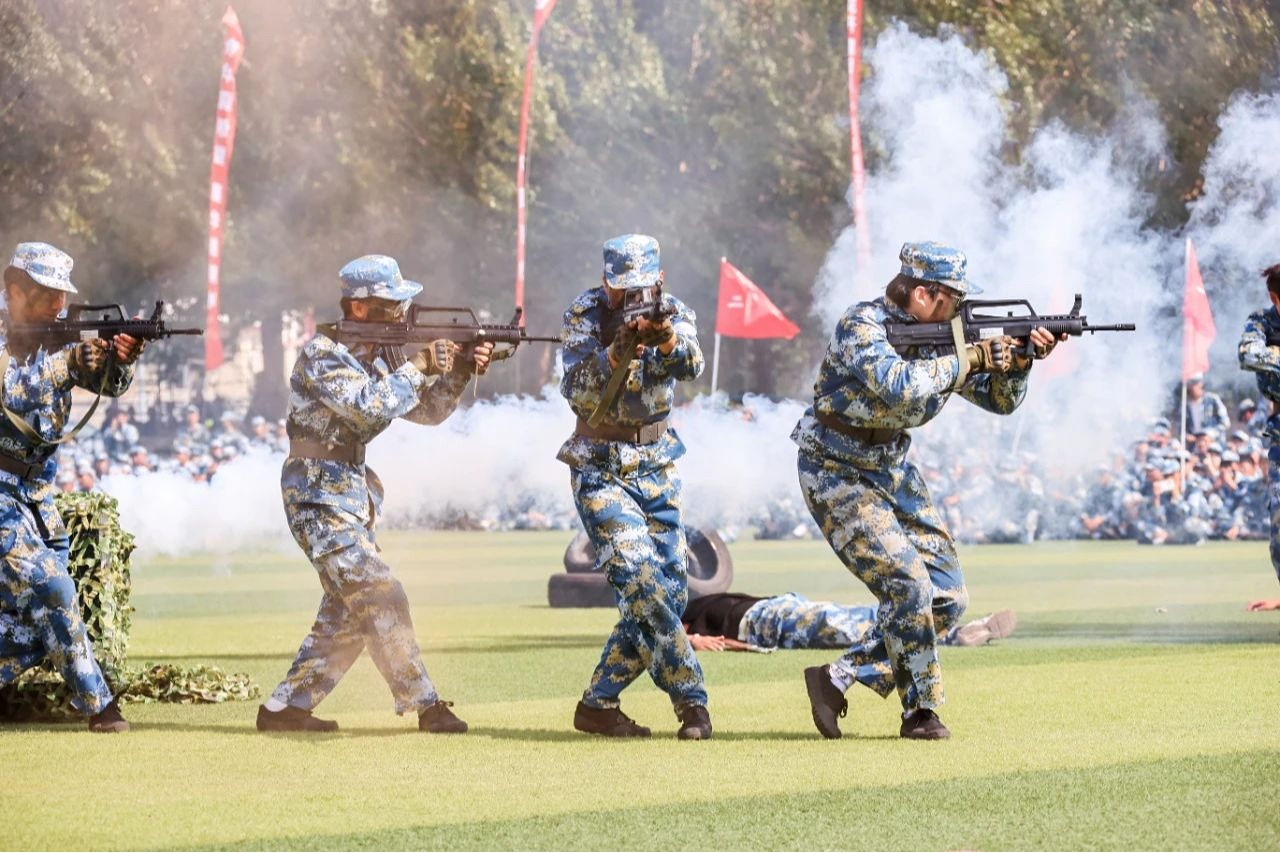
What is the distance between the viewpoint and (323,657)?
9.35 meters

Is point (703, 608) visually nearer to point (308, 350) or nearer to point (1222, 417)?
point (308, 350)

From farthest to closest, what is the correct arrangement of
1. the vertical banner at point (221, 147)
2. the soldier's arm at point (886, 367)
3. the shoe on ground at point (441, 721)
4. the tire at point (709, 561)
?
the vertical banner at point (221, 147) < the tire at point (709, 561) < the shoe on ground at point (441, 721) < the soldier's arm at point (886, 367)

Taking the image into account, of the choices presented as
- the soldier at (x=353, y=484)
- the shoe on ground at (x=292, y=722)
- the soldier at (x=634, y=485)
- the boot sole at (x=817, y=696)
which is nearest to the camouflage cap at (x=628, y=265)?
the soldier at (x=634, y=485)

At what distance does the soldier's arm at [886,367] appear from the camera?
8453mm

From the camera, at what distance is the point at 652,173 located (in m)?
36.5

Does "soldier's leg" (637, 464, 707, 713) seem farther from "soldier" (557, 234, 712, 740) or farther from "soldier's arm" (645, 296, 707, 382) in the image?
"soldier's arm" (645, 296, 707, 382)

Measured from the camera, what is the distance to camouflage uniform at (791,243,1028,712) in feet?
28.1

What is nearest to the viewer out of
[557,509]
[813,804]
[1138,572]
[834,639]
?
[813,804]

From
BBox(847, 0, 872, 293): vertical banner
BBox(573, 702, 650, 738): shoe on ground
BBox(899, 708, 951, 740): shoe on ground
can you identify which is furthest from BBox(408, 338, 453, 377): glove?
BBox(847, 0, 872, 293): vertical banner

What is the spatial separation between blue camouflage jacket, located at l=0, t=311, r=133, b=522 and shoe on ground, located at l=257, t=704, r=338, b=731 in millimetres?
1243

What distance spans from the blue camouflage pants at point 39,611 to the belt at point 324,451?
3.65 feet

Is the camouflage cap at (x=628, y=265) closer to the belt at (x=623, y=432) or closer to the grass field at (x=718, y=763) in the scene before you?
the belt at (x=623, y=432)

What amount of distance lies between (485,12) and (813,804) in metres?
30.0

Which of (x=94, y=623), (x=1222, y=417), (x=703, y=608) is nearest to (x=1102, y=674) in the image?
(x=703, y=608)
